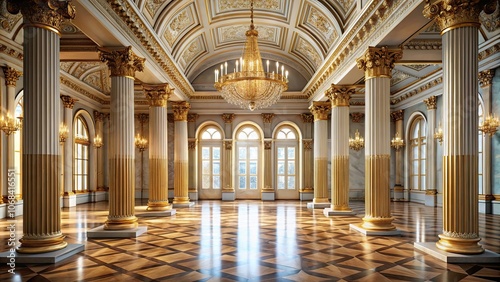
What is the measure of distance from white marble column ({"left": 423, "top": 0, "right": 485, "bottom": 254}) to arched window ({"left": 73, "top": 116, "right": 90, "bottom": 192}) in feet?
51.1

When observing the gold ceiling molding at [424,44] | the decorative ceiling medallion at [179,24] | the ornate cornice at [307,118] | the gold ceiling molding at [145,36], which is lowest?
the ornate cornice at [307,118]

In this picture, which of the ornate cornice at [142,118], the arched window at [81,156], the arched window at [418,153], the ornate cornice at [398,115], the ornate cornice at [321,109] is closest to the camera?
Result: the ornate cornice at [321,109]

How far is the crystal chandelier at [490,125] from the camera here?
11.6 metres

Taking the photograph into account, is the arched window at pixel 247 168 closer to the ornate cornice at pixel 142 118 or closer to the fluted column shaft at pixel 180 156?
the fluted column shaft at pixel 180 156

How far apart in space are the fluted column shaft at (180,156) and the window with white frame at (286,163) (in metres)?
5.69

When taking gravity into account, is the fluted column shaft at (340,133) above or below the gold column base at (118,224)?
above

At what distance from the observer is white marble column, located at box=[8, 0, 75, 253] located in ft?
20.1

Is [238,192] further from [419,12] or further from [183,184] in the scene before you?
[419,12]

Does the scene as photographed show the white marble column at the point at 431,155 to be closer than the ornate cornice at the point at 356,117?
Yes

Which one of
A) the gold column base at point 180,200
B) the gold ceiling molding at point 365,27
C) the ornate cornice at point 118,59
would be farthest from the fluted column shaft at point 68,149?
the gold ceiling molding at point 365,27

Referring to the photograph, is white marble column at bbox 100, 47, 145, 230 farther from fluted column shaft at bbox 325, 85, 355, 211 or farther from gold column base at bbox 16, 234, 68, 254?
fluted column shaft at bbox 325, 85, 355, 211

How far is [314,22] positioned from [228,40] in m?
4.83

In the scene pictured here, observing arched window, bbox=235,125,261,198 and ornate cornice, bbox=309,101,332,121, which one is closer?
ornate cornice, bbox=309,101,332,121

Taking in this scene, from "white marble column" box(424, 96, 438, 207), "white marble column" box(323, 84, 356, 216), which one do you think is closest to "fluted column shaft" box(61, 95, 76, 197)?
"white marble column" box(323, 84, 356, 216)
